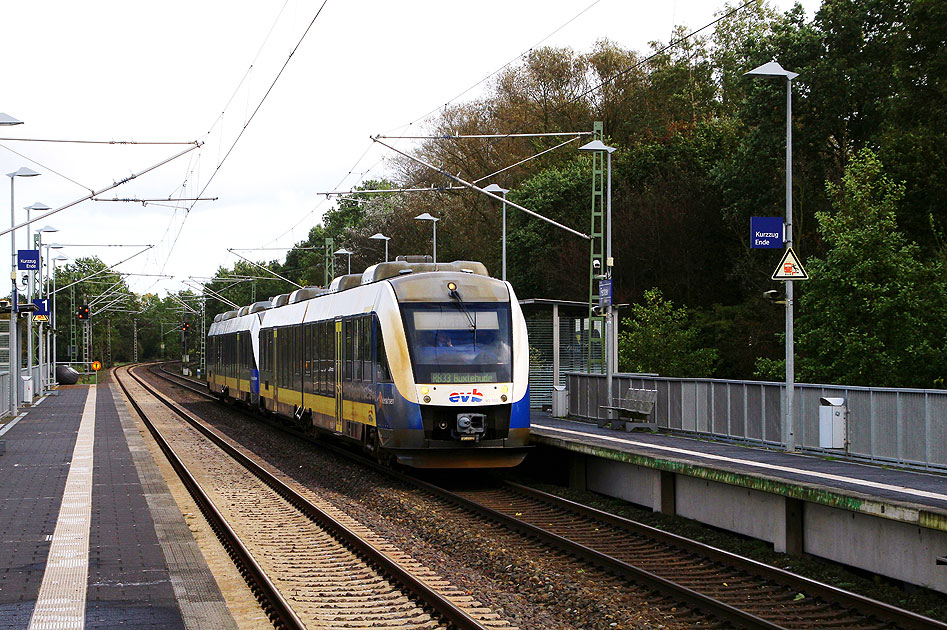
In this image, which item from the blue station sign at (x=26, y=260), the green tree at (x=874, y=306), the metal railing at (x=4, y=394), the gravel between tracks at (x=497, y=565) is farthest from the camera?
the blue station sign at (x=26, y=260)

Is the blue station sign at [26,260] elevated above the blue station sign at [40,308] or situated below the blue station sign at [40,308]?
above

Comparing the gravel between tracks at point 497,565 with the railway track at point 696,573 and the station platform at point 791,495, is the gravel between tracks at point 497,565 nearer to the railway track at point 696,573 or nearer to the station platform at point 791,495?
the railway track at point 696,573

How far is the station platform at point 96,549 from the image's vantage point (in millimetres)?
8984

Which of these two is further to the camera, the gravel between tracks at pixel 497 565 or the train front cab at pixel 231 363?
the train front cab at pixel 231 363

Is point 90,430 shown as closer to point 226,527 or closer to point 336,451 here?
point 336,451

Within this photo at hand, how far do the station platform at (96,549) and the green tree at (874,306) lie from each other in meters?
18.5

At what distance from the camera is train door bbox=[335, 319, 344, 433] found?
2058cm

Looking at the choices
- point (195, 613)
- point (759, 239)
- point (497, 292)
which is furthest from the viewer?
point (759, 239)

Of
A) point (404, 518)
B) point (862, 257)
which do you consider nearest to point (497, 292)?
point (404, 518)

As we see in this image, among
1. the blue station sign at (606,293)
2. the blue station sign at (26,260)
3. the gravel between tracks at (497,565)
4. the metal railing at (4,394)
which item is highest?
the blue station sign at (26,260)

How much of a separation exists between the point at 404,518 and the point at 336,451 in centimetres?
914

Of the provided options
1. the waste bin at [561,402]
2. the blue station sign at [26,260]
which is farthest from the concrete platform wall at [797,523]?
the blue station sign at [26,260]

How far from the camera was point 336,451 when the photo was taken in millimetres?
23688

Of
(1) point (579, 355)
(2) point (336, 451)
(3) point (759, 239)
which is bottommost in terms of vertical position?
(2) point (336, 451)
